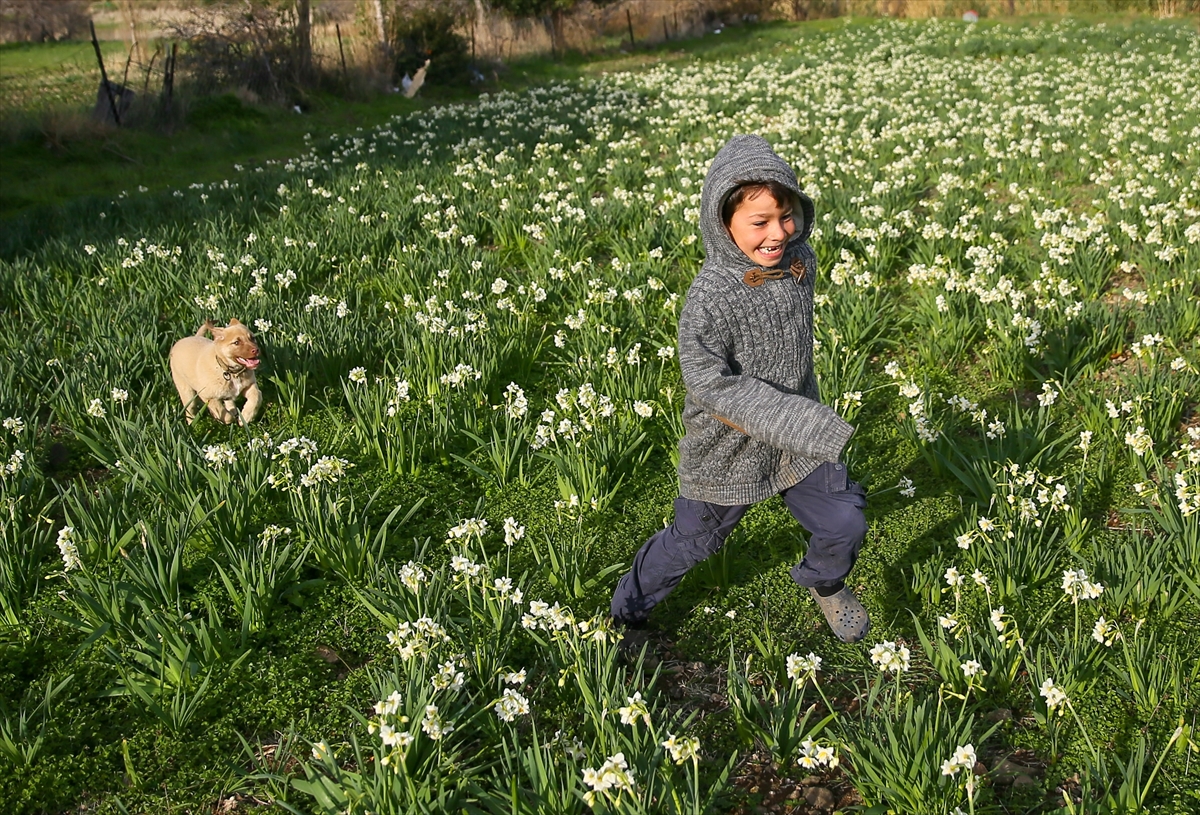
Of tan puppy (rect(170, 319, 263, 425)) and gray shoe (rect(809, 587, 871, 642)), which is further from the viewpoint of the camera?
tan puppy (rect(170, 319, 263, 425))

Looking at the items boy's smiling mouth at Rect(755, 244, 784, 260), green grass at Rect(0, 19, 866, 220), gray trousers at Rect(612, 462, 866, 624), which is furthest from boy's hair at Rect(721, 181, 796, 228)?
green grass at Rect(0, 19, 866, 220)

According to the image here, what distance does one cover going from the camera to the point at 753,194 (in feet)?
8.72

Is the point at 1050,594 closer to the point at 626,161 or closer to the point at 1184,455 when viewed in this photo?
the point at 1184,455

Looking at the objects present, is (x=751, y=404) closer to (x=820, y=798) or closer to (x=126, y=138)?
(x=820, y=798)

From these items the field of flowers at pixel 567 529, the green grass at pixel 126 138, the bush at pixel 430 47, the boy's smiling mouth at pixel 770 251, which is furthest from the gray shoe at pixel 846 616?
the bush at pixel 430 47

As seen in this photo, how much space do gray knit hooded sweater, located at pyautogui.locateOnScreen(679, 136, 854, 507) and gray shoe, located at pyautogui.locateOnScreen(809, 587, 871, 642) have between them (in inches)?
21.3

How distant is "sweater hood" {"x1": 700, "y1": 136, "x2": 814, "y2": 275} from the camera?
101 inches

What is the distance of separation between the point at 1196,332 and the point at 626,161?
242 inches

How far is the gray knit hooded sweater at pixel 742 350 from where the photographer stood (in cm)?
258

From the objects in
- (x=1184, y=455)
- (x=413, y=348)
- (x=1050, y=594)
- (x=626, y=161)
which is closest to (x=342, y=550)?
(x=413, y=348)

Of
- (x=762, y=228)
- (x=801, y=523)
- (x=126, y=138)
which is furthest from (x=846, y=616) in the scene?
(x=126, y=138)

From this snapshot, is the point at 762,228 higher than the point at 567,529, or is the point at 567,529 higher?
the point at 762,228

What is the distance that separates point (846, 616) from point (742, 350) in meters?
1.09

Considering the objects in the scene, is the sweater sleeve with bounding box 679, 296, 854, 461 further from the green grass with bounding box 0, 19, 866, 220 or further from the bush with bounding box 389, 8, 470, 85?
the bush with bounding box 389, 8, 470, 85
